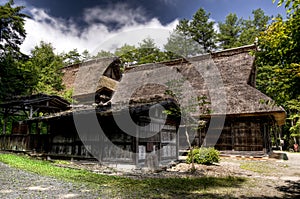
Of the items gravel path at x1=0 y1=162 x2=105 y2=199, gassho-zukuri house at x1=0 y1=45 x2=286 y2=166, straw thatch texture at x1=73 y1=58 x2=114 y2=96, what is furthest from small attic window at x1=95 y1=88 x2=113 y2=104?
gravel path at x1=0 y1=162 x2=105 y2=199

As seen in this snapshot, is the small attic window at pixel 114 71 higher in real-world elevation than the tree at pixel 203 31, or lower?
lower

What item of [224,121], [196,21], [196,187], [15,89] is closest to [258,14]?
[196,21]

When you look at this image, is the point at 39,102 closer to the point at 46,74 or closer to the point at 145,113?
the point at 46,74

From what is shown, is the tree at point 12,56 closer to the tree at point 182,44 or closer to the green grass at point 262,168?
the green grass at point 262,168

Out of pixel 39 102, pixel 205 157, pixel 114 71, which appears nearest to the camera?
pixel 205 157

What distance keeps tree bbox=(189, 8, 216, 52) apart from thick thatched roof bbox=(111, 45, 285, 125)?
56.3 feet

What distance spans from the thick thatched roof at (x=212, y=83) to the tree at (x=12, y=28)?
10347mm

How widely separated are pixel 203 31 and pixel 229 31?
4.40 m

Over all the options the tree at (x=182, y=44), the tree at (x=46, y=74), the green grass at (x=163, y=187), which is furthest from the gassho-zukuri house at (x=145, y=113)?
the tree at (x=182, y=44)

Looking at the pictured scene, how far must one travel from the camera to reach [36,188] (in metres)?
5.93

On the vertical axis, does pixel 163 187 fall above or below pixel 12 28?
below

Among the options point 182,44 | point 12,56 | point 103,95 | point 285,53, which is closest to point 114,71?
point 103,95

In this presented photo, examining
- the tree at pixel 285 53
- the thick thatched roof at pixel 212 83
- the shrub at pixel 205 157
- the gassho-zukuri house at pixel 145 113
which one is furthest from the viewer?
the thick thatched roof at pixel 212 83

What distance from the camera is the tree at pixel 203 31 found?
41031mm
